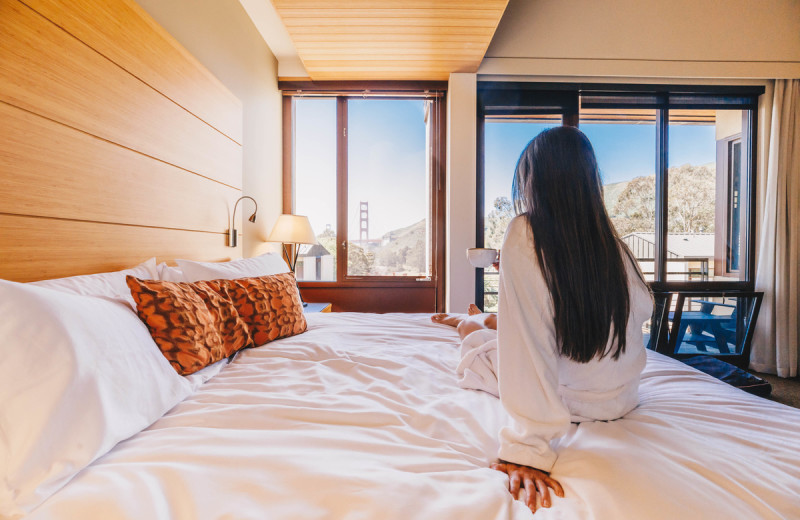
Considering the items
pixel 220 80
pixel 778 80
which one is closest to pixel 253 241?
pixel 220 80

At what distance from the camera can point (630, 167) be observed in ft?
10.3

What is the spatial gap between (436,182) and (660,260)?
2235 mm

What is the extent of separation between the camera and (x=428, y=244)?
3369mm

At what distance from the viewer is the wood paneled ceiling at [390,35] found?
2.24 metres

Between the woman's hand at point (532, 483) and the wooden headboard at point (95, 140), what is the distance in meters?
1.43

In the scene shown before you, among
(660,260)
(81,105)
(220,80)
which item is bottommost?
(660,260)

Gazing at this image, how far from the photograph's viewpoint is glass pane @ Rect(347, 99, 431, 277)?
3379mm

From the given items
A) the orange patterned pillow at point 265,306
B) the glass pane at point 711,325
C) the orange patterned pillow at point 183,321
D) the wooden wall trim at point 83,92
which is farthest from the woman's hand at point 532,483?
the glass pane at point 711,325

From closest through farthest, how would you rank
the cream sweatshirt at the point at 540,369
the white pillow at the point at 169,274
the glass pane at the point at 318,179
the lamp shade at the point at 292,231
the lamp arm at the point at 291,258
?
the cream sweatshirt at the point at 540,369 → the white pillow at the point at 169,274 → the lamp shade at the point at 292,231 → the lamp arm at the point at 291,258 → the glass pane at the point at 318,179

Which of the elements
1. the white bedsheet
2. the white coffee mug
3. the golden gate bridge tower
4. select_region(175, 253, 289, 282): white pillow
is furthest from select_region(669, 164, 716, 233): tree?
select_region(175, 253, 289, 282): white pillow

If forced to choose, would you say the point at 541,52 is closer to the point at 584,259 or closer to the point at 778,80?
the point at 778,80

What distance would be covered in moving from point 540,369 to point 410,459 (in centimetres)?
35

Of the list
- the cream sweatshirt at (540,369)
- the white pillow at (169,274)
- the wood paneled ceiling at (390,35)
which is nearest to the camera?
the cream sweatshirt at (540,369)

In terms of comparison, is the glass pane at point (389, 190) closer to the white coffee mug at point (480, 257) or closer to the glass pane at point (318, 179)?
the glass pane at point (318, 179)
